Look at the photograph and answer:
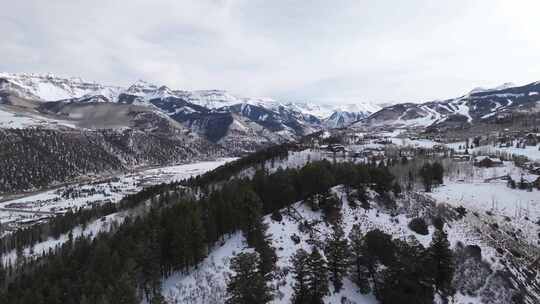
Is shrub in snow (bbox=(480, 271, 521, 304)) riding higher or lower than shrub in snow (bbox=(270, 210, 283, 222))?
lower

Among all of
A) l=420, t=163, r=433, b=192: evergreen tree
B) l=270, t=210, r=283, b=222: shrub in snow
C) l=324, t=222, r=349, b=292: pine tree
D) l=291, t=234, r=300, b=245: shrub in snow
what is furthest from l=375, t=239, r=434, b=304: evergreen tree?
l=420, t=163, r=433, b=192: evergreen tree

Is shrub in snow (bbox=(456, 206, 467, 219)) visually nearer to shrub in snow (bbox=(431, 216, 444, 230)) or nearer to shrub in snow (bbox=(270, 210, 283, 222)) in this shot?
shrub in snow (bbox=(431, 216, 444, 230))

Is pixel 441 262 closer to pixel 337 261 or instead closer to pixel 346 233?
pixel 337 261

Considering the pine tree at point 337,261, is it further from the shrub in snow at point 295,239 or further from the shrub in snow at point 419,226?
the shrub in snow at point 419,226

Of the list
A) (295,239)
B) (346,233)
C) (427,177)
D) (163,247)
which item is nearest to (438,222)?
(346,233)

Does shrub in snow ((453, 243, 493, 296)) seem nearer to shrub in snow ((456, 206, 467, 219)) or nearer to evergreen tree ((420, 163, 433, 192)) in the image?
shrub in snow ((456, 206, 467, 219))

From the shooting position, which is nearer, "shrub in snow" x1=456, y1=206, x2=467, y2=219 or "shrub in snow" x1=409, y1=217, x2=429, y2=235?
"shrub in snow" x1=409, y1=217, x2=429, y2=235

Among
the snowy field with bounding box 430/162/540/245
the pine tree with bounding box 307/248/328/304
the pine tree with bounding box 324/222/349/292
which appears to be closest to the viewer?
the pine tree with bounding box 307/248/328/304

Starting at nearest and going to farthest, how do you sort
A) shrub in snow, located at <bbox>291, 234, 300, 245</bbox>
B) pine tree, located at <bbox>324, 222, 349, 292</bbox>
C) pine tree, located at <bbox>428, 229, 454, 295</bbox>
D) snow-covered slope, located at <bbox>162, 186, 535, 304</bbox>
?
pine tree, located at <bbox>324, 222, 349, 292</bbox> < snow-covered slope, located at <bbox>162, 186, 535, 304</bbox> < pine tree, located at <bbox>428, 229, 454, 295</bbox> < shrub in snow, located at <bbox>291, 234, 300, 245</bbox>

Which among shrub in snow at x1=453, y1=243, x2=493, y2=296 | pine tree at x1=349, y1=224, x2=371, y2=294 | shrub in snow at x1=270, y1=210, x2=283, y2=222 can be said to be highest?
shrub in snow at x1=270, y1=210, x2=283, y2=222
